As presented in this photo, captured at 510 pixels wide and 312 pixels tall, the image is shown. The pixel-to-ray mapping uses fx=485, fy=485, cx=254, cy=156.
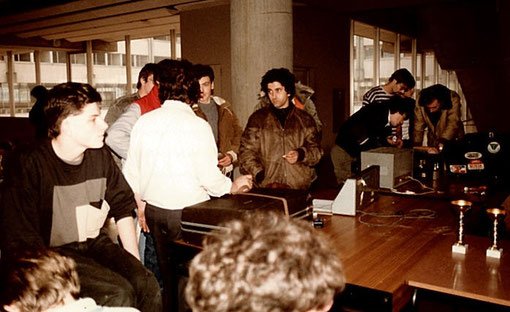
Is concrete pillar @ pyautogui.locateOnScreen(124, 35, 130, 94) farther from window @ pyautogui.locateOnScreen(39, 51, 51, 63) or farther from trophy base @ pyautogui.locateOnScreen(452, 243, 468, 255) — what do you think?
trophy base @ pyautogui.locateOnScreen(452, 243, 468, 255)

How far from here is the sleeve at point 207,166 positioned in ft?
8.24

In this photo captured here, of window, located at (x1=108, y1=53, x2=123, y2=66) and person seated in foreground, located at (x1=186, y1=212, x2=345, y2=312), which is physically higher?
window, located at (x1=108, y1=53, x2=123, y2=66)

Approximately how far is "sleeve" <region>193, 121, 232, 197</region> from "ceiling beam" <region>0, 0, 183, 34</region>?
5704 millimetres

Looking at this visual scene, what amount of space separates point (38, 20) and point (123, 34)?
233cm

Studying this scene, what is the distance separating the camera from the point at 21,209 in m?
1.98

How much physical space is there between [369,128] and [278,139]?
0.87 m

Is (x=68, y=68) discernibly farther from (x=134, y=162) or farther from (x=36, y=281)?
(x=36, y=281)

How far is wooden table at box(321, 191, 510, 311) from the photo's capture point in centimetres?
184

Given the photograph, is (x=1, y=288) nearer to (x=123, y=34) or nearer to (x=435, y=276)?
(x=435, y=276)

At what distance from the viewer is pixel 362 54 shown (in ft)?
34.4

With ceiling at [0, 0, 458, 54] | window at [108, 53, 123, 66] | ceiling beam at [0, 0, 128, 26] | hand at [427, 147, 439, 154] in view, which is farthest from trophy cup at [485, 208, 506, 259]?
window at [108, 53, 123, 66]

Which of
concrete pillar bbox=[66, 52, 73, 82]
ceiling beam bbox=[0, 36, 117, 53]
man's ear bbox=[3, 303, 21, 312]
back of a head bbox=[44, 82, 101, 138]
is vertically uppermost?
ceiling beam bbox=[0, 36, 117, 53]

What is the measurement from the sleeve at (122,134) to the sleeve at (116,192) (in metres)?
0.61

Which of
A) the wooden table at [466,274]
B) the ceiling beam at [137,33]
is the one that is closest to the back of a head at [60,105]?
the wooden table at [466,274]
